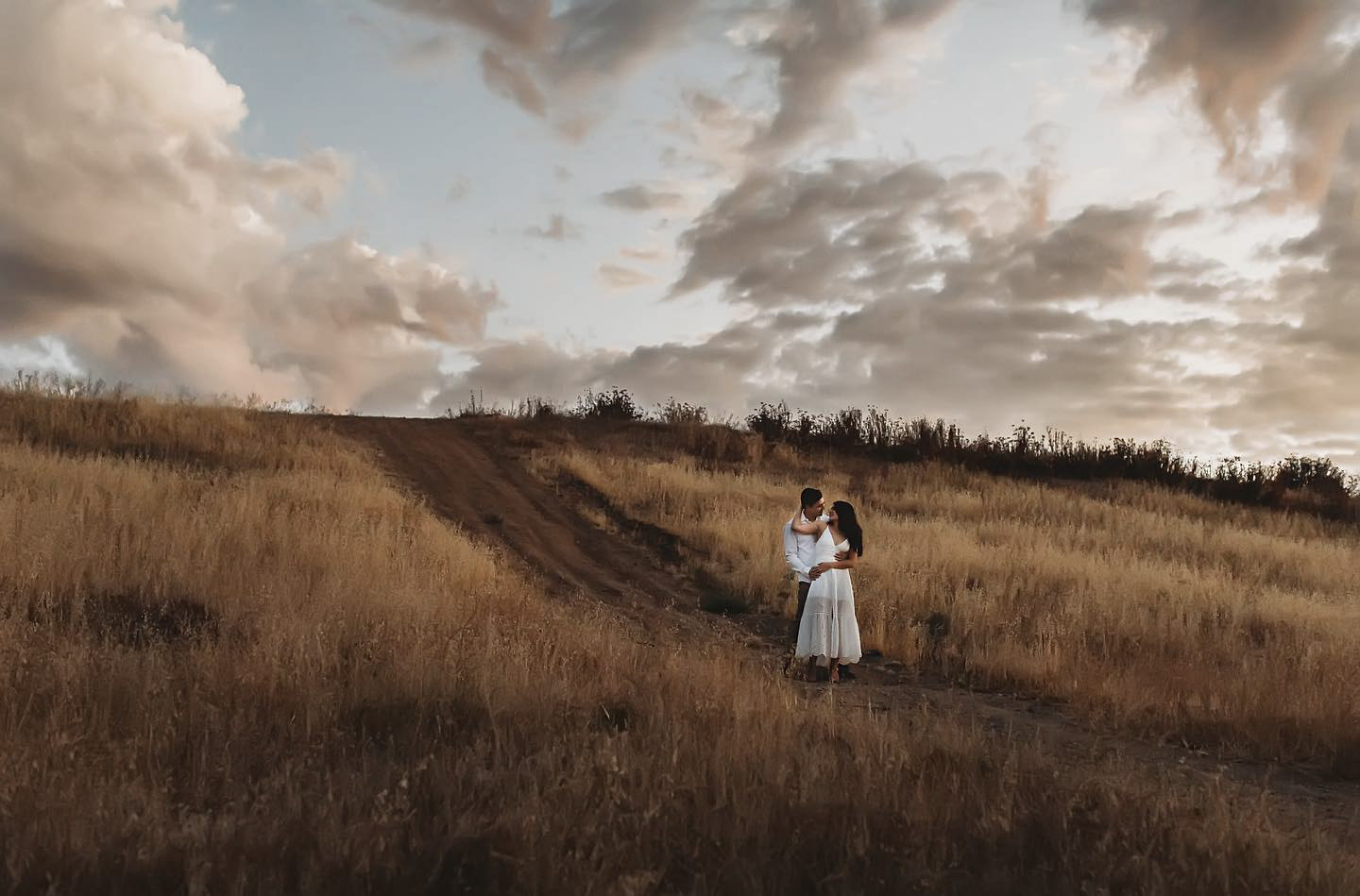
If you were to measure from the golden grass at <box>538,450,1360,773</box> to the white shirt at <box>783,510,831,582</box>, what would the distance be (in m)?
2.39

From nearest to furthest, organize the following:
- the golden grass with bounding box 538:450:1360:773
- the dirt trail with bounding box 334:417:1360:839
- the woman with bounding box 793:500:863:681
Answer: the dirt trail with bounding box 334:417:1360:839
the golden grass with bounding box 538:450:1360:773
the woman with bounding box 793:500:863:681

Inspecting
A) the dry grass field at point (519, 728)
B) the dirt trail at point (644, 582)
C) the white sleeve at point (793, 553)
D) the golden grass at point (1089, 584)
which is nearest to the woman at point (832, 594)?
the white sleeve at point (793, 553)

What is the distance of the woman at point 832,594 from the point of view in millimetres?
9969

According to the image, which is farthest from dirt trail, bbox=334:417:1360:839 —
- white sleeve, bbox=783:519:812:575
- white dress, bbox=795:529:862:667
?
white sleeve, bbox=783:519:812:575

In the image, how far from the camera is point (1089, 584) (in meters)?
15.2

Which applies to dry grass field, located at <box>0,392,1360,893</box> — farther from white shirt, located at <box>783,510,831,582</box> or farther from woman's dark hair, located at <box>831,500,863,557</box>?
woman's dark hair, located at <box>831,500,863,557</box>

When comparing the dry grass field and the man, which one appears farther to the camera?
the man

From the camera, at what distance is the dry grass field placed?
3879mm

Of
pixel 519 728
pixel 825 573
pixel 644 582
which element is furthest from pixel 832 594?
pixel 644 582

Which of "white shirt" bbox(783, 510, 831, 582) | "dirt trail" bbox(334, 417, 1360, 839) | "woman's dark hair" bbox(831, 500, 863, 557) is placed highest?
"woman's dark hair" bbox(831, 500, 863, 557)

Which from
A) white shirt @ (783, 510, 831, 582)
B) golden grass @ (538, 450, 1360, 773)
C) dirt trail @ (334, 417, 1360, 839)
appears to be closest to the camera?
dirt trail @ (334, 417, 1360, 839)

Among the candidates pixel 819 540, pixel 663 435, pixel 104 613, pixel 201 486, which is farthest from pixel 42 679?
pixel 663 435

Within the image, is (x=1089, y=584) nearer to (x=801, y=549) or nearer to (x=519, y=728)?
(x=801, y=549)

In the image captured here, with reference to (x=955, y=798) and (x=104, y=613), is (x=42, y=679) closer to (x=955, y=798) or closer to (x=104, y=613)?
(x=104, y=613)
